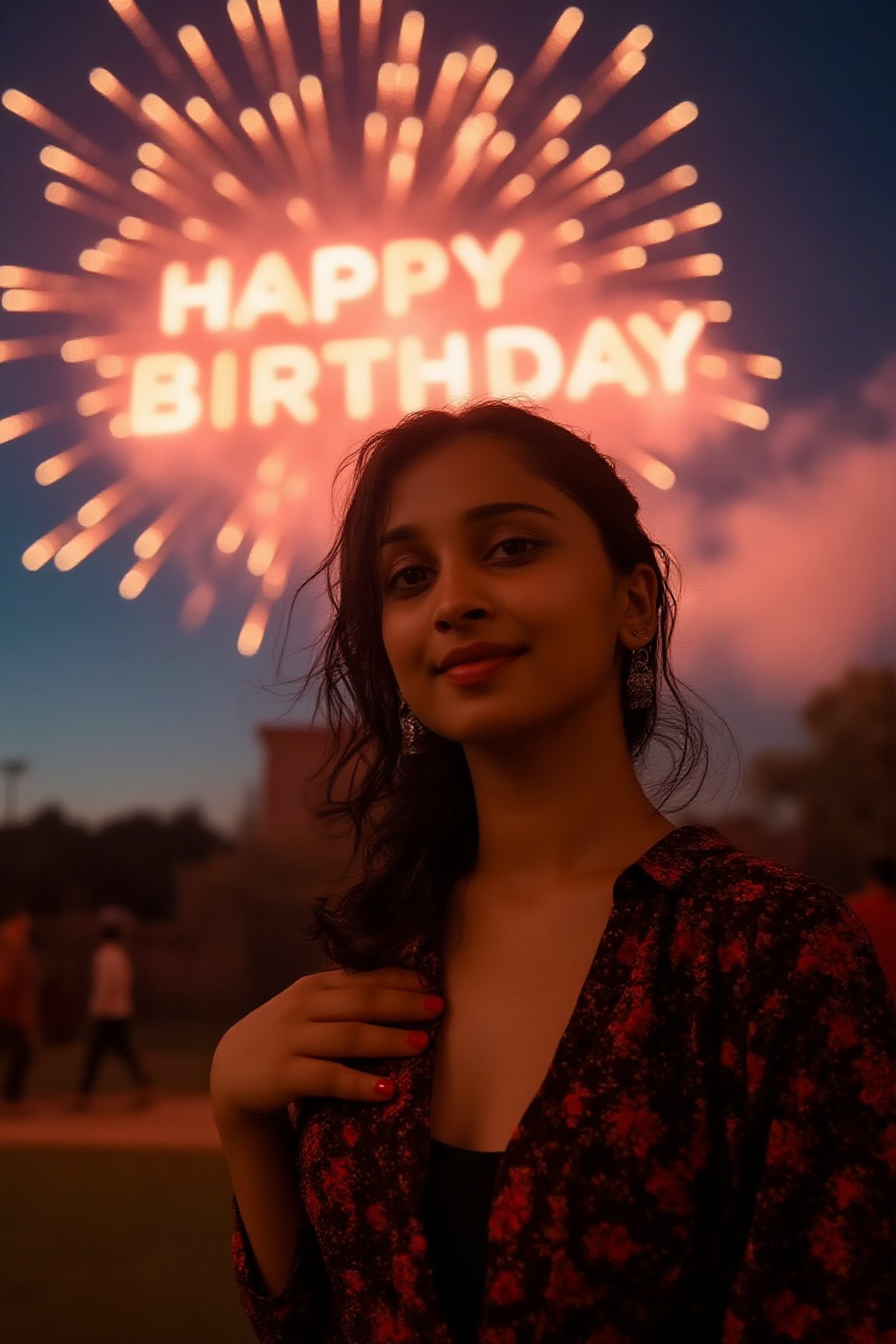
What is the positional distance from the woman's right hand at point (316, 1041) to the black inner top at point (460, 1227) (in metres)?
0.07

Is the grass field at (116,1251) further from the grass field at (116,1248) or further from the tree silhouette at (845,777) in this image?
the tree silhouette at (845,777)

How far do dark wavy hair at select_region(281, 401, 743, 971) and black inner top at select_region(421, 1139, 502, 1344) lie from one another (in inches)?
6.6

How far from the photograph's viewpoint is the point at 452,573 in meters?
0.77

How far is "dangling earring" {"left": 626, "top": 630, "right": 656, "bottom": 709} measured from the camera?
0.92 metres

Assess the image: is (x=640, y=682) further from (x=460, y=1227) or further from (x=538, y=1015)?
(x=460, y=1227)

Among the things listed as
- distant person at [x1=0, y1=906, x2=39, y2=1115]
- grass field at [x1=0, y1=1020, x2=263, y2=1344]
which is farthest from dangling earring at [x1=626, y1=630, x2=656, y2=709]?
distant person at [x1=0, y1=906, x2=39, y2=1115]

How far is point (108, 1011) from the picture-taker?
14.3ft

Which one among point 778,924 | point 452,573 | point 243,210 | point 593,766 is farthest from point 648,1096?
point 243,210

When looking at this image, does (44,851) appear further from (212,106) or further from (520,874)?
(520,874)

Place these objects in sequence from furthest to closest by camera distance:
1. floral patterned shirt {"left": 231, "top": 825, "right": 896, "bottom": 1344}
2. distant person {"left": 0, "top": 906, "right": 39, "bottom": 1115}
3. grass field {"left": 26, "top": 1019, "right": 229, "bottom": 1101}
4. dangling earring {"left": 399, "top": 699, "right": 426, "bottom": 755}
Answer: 1. grass field {"left": 26, "top": 1019, "right": 229, "bottom": 1101}
2. distant person {"left": 0, "top": 906, "right": 39, "bottom": 1115}
3. dangling earring {"left": 399, "top": 699, "right": 426, "bottom": 755}
4. floral patterned shirt {"left": 231, "top": 825, "right": 896, "bottom": 1344}

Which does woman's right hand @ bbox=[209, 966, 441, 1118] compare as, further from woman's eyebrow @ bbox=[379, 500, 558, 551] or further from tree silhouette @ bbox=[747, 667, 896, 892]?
tree silhouette @ bbox=[747, 667, 896, 892]

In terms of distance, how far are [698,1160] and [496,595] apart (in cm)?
39

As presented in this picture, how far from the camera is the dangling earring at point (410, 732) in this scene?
97 cm

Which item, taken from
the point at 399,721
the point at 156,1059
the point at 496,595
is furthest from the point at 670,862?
the point at 156,1059
